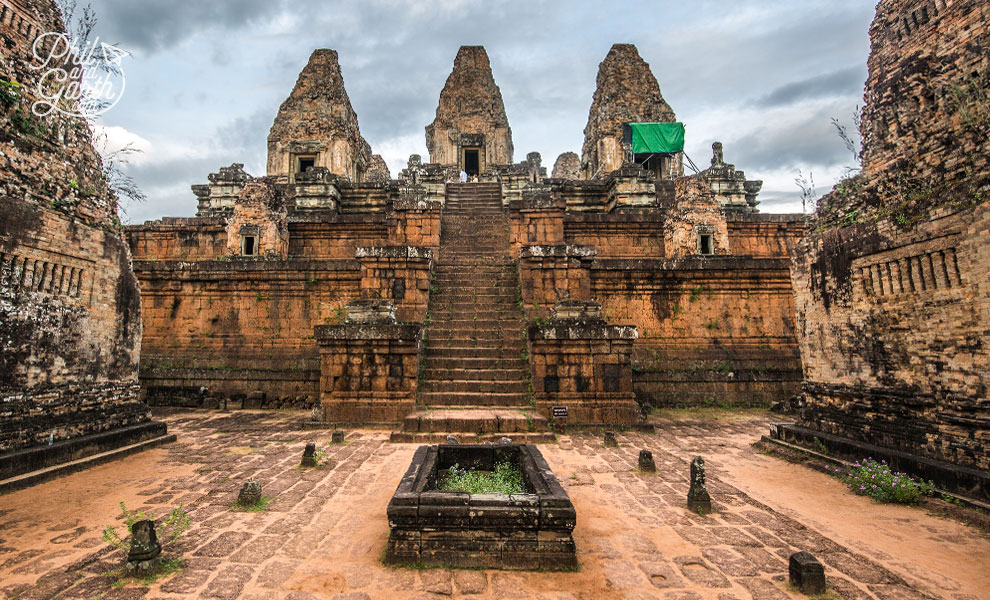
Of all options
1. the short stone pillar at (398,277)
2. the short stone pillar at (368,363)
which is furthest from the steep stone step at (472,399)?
the short stone pillar at (398,277)

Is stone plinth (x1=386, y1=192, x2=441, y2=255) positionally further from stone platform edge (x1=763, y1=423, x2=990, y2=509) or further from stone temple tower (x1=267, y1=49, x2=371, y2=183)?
stone temple tower (x1=267, y1=49, x2=371, y2=183)

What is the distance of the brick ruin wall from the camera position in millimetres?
4164

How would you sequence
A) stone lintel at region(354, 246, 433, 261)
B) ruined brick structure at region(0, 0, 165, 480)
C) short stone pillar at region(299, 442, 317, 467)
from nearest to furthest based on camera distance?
ruined brick structure at region(0, 0, 165, 480) → short stone pillar at region(299, 442, 317, 467) → stone lintel at region(354, 246, 433, 261)

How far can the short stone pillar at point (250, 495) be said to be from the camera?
13.1 feet

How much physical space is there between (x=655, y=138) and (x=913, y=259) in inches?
744

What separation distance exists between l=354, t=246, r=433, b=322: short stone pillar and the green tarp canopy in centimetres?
1668

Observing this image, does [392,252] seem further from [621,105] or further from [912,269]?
[621,105]

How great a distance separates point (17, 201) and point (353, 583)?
5953mm

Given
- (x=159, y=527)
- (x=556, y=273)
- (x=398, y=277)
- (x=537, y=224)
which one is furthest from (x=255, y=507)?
(x=537, y=224)

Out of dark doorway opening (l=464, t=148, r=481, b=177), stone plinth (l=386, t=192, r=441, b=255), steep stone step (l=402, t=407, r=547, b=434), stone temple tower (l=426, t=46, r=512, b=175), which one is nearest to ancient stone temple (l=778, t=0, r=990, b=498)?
steep stone step (l=402, t=407, r=547, b=434)

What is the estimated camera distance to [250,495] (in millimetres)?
4000

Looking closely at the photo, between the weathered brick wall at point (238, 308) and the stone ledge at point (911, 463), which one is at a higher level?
the weathered brick wall at point (238, 308)

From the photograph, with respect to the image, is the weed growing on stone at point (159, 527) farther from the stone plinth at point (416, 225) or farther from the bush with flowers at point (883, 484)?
the stone plinth at point (416, 225)

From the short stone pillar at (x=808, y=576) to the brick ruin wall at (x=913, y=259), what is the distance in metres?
2.71
